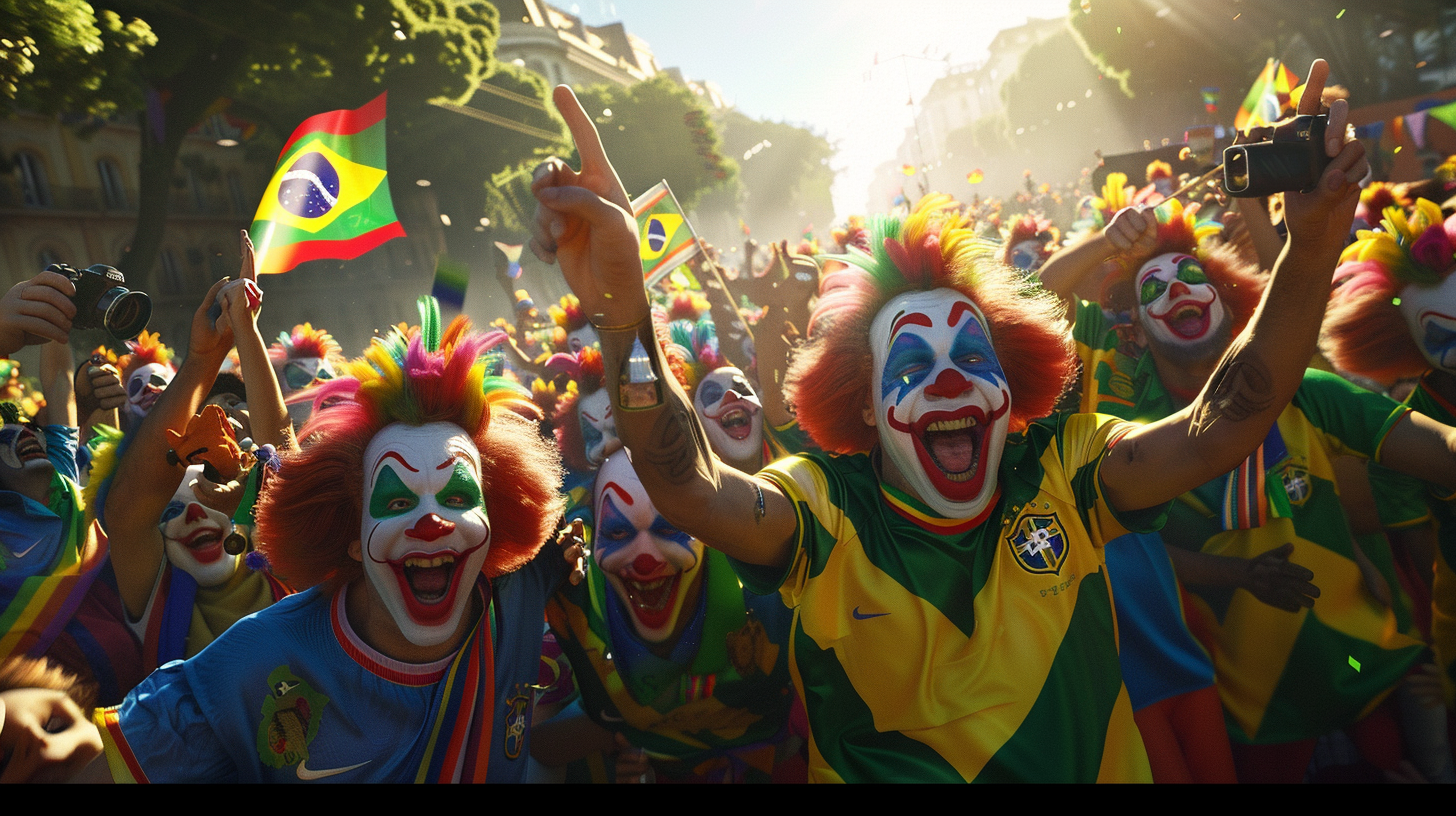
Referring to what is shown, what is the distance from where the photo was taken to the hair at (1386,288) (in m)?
3.26

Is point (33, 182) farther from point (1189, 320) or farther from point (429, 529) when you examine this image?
point (1189, 320)

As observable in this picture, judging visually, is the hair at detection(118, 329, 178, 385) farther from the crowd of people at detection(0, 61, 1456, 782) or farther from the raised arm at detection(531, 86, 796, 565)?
the raised arm at detection(531, 86, 796, 565)

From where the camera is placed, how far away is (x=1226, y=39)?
19078mm

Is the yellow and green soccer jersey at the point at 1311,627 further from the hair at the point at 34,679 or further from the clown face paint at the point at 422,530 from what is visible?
the hair at the point at 34,679

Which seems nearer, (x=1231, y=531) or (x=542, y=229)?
(x=542, y=229)

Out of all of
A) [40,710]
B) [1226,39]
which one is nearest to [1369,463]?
[40,710]

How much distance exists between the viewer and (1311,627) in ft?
10.3

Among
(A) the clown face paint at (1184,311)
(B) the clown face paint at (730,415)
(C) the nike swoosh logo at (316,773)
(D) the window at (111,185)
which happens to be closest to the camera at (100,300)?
(C) the nike swoosh logo at (316,773)

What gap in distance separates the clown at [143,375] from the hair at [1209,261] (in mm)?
5150

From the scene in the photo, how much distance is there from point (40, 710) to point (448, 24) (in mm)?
20188

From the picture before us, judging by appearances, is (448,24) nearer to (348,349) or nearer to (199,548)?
(348,349)

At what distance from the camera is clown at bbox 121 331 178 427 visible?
4930 mm

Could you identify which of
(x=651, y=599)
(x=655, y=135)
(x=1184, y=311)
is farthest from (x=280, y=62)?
(x=655, y=135)

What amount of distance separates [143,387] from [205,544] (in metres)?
1.94
